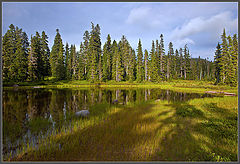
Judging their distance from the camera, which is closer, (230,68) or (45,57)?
(230,68)

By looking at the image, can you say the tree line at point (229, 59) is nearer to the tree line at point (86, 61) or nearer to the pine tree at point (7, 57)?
the tree line at point (86, 61)

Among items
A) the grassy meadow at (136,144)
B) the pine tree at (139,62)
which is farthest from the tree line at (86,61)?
the grassy meadow at (136,144)

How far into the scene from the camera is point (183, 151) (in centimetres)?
498

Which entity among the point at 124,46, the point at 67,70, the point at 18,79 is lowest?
the point at 18,79

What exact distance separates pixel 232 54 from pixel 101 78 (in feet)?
163

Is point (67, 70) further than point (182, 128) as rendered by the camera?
Yes

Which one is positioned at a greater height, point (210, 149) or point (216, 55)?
point (216, 55)

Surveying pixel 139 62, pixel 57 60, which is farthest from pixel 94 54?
pixel 139 62

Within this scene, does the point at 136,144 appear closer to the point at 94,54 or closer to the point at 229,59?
the point at 94,54

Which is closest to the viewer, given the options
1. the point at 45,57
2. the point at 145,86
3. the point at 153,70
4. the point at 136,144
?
the point at 136,144

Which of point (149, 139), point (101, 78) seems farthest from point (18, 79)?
point (149, 139)

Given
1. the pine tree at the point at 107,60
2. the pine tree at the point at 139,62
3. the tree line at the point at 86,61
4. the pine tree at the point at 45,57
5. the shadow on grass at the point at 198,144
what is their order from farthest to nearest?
the pine tree at the point at 139,62, the pine tree at the point at 107,60, the pine tree at the point at 45,57, the tree line at the point at 86,61, the shadow on grass at the point at 198,144

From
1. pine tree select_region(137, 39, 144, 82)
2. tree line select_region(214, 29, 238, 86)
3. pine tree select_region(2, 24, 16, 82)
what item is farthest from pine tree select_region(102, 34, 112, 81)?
tree line select_region(214, 29, 238, 86)

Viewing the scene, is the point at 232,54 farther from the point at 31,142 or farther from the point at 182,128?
the point at 31,142
